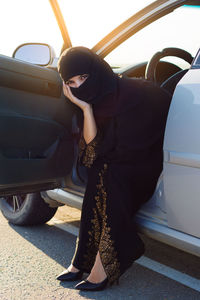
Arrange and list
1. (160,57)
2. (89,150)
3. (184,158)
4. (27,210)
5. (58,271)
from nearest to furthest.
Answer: (184,158), (89,150), (58,271), (160,57), (27,210)

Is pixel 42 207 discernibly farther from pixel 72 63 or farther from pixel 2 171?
pixel 72 63

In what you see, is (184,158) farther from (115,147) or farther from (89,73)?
(89,73)

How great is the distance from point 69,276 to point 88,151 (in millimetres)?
715

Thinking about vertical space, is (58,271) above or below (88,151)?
below

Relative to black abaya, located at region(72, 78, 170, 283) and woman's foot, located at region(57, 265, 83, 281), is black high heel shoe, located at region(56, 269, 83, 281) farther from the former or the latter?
black abaya, located at region(72, 78, 170, 283)

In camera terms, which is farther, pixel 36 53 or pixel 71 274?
pixel 36 53

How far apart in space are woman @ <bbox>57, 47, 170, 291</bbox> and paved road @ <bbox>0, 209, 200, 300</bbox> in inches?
5.0

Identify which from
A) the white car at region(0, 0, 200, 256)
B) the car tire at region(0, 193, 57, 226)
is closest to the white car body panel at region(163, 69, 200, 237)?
the white car at region(0, 0, 200, 256)

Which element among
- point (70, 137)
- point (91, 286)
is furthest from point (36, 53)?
point (91, 286)

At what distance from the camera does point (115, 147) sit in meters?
2.24

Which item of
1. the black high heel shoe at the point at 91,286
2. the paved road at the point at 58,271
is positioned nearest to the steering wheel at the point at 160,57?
the paved road at the point at 58,271

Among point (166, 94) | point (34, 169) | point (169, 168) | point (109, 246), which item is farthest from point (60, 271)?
point (166, 94)

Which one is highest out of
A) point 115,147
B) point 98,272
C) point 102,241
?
point 115,147

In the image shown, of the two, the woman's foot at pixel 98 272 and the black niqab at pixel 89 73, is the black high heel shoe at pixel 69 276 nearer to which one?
the woman's foot at pixel 98 272
